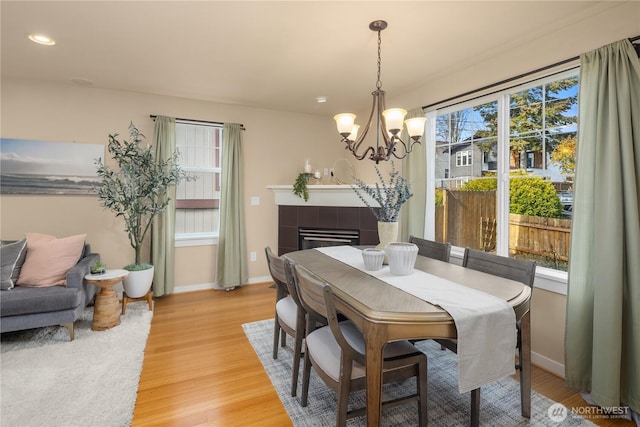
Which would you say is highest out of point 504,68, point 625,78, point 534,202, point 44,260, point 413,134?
point 504,68

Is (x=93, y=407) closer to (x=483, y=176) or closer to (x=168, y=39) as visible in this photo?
(x=168, y=39)

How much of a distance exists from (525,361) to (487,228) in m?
1.46

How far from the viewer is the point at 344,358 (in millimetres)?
1504

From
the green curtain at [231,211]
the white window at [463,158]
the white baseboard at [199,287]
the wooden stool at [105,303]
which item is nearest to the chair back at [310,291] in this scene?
the wooden stool at [105,303]

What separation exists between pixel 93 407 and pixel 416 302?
6.47 ft

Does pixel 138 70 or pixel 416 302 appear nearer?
pixel 416 302

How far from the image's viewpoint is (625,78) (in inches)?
73.8

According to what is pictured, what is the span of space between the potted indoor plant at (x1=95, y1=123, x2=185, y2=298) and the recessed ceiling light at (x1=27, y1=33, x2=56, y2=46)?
0.96 metres

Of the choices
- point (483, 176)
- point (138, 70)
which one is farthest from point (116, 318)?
point (483, 176)

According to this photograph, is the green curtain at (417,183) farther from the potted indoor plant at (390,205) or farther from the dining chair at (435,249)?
the potted indoor plant at (390,205)

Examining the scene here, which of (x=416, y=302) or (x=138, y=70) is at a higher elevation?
(x=138, y=70)

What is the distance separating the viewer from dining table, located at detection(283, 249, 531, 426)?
1354 mm

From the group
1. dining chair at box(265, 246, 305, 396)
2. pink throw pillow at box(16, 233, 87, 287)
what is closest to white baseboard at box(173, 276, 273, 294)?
pink throw pillow at box(16, 233, 87, 287)

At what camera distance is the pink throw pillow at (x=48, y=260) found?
2797 mm
